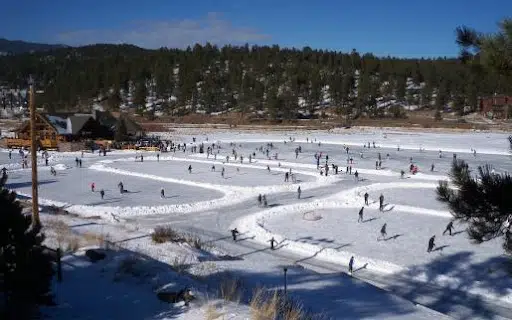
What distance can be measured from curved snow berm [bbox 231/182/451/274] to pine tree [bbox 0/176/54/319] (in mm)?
10860

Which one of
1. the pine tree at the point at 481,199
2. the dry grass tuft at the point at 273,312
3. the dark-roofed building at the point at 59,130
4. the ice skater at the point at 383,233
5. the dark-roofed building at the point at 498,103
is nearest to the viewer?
the dry grass tuft at the point at 273,312

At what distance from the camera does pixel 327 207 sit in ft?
78.1

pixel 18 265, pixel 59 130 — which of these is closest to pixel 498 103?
pixel 18 265

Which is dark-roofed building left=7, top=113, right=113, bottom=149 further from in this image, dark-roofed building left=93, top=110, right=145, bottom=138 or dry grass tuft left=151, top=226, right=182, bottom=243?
dry grass tuft left=151, top=226, right=182, bottom=243

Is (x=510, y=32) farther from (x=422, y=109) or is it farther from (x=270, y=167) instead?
(x=422, y=109)

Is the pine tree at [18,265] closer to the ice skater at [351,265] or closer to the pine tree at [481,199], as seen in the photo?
the pine tree at [481,199]

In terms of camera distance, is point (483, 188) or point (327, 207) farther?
point (327, 207)

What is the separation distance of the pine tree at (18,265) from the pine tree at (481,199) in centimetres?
567

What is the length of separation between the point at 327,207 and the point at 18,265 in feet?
62.9

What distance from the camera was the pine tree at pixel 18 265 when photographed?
5.68 meters

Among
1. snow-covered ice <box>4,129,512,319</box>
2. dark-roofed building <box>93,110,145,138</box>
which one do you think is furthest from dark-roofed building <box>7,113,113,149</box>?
snow-covered ice <box>4,129,512,319</box>

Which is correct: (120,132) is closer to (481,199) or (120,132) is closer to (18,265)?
(18,265)

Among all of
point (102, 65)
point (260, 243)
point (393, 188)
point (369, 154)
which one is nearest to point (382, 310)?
point (260, 243)

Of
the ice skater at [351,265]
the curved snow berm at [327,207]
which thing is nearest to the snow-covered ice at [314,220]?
the curved snow berm at [327,207]
